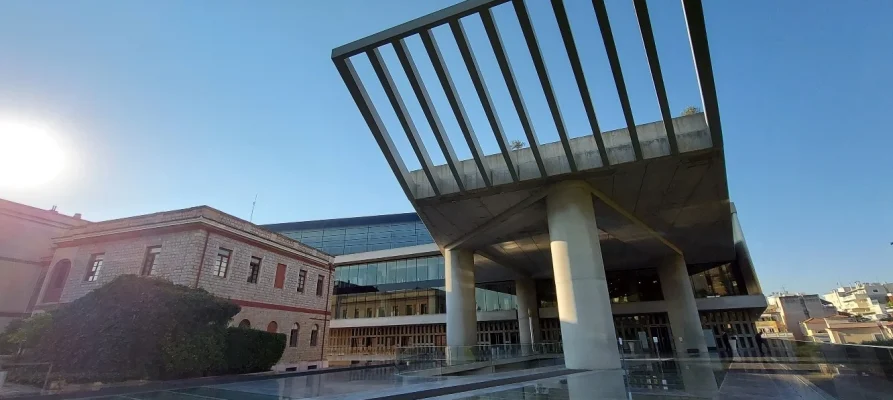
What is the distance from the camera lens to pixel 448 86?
12.8 m

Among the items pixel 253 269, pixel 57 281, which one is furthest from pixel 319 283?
pixel 57 281

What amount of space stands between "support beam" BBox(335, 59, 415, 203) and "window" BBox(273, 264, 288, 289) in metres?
10.7

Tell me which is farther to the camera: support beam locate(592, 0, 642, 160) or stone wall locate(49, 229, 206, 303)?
stone wall locate(49, 229, 206, 303)

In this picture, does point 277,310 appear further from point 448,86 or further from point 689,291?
point 689,291

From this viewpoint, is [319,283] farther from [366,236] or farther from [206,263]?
[366,236]

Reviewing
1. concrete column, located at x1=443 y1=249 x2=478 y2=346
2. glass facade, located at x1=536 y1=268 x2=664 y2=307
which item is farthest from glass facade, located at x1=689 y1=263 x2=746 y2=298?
concrete column, located at x1=443 y1=249 x2=478 y2=346

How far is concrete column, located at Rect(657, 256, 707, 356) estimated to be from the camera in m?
27.4

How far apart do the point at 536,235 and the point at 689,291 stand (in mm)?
13738

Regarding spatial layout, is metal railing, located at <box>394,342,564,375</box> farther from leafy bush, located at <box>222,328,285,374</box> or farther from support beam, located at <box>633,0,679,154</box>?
support beam, located at <box>633,0,679,154</box>

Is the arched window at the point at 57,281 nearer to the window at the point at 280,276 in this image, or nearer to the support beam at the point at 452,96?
the window at the point at 280,276

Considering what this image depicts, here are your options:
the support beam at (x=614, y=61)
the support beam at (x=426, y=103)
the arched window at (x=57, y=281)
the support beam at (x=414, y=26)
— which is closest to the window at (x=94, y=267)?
the arched window at (x=57, y=281)

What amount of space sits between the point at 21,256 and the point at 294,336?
19.7 metres

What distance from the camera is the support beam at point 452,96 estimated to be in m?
12.0

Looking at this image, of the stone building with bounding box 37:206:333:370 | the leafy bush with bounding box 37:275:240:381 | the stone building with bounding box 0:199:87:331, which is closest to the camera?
the leafy bush with bounding box 37:275:240:381
